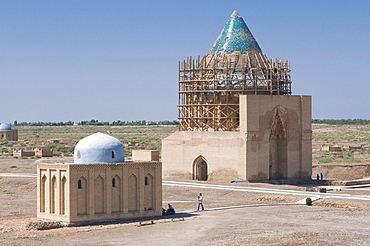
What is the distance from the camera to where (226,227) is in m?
24.5

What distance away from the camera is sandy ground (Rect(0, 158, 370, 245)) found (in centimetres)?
2234

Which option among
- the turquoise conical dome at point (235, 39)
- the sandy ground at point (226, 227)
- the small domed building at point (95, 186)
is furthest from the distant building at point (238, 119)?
the small domed building at point (95, 186)

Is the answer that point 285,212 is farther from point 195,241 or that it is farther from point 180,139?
point 180,139

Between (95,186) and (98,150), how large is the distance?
1.35 meters

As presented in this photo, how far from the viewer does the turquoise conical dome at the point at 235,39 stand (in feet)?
143

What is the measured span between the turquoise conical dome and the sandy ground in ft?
42.9

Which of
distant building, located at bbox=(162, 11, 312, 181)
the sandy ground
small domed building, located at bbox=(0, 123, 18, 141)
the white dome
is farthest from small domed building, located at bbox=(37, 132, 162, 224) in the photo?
small domed building, located at bbox=(0, 123, 18, 141)

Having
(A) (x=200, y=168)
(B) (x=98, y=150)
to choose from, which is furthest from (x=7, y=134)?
(B) (x=98, y=150)

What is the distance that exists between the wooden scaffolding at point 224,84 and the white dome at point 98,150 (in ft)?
52.5

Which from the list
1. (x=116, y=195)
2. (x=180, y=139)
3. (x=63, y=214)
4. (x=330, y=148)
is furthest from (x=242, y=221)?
(x=330, y=148)

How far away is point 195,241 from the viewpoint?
22.2 m

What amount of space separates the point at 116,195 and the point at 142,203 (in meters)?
1.25

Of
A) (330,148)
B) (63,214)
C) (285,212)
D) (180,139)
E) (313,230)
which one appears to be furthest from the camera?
(330,148)

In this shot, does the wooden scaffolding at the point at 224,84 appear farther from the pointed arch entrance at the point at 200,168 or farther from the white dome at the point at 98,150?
the white dome at the point at 98,150
